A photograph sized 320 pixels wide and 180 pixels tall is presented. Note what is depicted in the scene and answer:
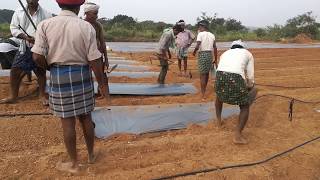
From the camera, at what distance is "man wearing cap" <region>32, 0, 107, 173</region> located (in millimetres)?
3787

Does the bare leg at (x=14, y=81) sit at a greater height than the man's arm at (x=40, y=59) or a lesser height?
lesser

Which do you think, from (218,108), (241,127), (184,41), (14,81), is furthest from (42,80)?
(184,41)

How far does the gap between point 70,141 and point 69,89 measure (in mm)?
508

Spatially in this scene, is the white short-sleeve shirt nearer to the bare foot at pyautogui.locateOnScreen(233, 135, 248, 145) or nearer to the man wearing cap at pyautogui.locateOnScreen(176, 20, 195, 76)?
the man wearing cap at pyautogui.locateOnScreen(176, 20, 195, 76)

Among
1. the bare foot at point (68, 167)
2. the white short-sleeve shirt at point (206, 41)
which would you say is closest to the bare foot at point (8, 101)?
the bare foot at point (68, 167)

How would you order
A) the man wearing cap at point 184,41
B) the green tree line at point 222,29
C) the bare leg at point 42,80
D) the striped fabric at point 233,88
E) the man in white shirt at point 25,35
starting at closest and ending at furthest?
the striped fabric at point 233,88 < the man in white shirt at point 25,35 < the bare leg at point 42,80 < the man wearing cap at point 184,41 < the green tree line at point 222,29

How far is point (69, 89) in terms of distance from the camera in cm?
388

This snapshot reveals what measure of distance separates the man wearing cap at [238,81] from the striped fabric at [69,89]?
1934 mm

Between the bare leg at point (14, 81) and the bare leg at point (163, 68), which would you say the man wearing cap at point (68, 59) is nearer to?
the bare leg at point (14, 81)

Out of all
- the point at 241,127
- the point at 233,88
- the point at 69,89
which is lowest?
the point at 241,127

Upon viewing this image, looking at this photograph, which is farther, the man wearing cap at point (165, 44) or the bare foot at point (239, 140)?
the man wearing cap at point (165, 44)

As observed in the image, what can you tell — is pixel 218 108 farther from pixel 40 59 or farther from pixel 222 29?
pixel 222 29

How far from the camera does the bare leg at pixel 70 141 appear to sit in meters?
3.97

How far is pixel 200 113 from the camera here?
6488 mm
